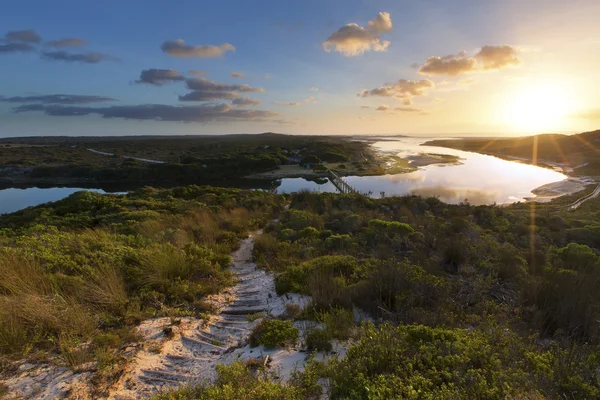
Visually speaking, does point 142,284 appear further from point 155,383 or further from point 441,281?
point 441,281

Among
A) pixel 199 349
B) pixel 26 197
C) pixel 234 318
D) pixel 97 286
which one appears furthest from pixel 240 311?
pixel 26 197

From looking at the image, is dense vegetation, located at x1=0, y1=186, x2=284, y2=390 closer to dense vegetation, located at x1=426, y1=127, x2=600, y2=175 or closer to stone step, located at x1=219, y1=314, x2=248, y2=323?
stone step, located at x1=219, y1=314, x2=248, y2=323

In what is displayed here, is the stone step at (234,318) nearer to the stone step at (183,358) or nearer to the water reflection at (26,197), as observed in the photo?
the stone step at (183,358)

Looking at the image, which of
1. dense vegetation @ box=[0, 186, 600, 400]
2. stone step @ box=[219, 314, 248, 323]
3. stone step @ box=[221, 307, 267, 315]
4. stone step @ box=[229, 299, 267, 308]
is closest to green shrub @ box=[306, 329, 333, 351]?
dense vegetation @ box=[0, 186, 600, 400]

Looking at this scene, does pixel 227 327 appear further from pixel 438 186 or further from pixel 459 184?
pixel 459 184

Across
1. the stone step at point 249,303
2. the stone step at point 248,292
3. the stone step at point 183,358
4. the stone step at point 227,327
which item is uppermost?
the stone step at point 183,358

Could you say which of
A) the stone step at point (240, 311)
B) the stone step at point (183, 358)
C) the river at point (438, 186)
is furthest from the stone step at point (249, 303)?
the river at point (438, 186)

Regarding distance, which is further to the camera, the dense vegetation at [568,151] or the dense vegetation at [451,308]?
the dense vegetation at [568,151]
